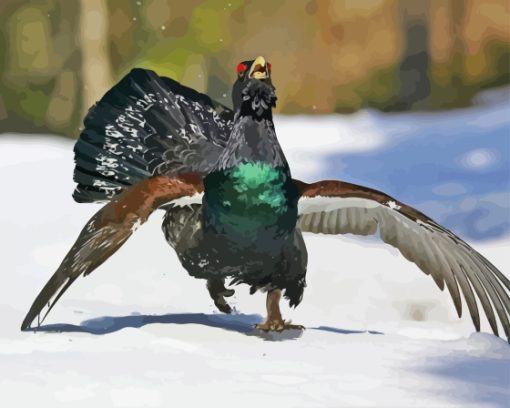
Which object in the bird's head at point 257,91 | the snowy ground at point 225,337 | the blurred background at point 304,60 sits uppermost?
the blurred background at point 304,60

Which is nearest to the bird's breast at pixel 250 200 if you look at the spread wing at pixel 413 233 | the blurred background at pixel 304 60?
the spread wing at pixel 413 233

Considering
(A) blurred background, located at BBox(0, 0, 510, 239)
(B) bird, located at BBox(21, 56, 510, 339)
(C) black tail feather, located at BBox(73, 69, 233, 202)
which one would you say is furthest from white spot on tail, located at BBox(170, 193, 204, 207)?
(A) blurred background, located at BBox(0, 0, 510, 239)

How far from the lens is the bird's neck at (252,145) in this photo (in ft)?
16.1

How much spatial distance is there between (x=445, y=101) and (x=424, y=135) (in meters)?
1.12

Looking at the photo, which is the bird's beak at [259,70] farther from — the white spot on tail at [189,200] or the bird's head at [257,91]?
the white spot on tail at [189,200]

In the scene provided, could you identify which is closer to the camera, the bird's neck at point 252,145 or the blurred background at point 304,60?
the bird's neck at point 252,145

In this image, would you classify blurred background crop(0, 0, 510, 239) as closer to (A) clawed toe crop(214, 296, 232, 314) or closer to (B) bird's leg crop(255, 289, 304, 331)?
(A) clawed toe crop(214, 296, 232, 314)

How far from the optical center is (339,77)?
12.4 metres

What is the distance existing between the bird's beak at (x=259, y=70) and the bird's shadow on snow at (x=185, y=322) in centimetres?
119

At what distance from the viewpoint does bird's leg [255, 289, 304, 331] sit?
5273 millimetres

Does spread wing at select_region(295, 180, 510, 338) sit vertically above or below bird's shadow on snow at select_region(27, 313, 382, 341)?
above

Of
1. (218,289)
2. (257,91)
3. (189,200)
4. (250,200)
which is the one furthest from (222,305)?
(257,91)

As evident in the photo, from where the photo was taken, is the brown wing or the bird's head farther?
the bird's head

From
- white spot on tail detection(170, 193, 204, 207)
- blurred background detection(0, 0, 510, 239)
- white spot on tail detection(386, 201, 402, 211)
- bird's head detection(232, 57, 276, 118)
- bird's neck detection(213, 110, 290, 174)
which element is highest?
blurred background detection(0, 0, 510, 239)
